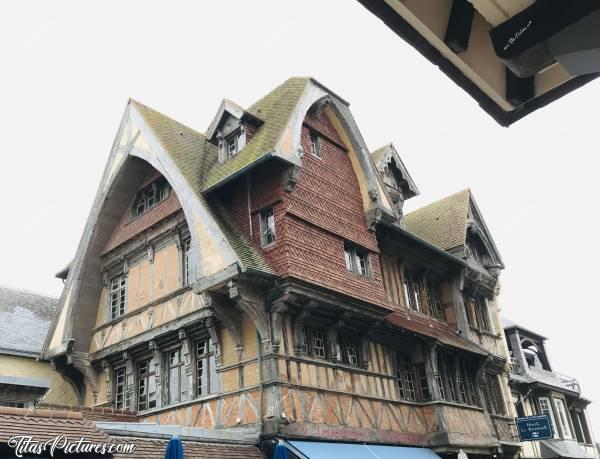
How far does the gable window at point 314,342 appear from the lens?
45.0 feet

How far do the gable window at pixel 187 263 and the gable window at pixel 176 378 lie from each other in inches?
70.9

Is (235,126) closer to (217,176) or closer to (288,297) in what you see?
(217,176)

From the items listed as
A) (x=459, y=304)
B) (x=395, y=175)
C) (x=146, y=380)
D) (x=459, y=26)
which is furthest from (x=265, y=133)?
(x=459, y=26)

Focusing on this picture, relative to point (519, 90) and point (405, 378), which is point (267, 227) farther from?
point (519, 90)

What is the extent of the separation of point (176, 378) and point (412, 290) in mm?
7956

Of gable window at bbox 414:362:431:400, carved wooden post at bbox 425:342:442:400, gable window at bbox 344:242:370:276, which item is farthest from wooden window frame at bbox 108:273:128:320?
carved wooden post at bbox 425:342:442:400

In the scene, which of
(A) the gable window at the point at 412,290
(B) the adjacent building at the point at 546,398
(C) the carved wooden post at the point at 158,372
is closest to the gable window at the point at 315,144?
(A) the gable window at the point at 412,290

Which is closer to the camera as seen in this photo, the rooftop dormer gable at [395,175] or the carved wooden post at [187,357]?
the carved wooden post at [187,357]

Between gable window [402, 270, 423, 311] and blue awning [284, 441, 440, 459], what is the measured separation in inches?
192

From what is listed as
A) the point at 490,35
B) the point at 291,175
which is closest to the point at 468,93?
the point at 490,35

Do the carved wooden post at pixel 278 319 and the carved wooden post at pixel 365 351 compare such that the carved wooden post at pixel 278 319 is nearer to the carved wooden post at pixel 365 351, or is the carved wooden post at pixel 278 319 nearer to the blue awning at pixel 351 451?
the blue awning at pixel 351 451

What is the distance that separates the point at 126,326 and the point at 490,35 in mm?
15611

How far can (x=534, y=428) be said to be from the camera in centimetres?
2009

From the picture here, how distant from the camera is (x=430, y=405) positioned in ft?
51.8
